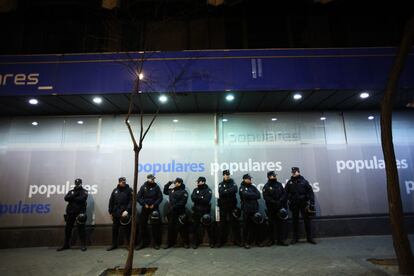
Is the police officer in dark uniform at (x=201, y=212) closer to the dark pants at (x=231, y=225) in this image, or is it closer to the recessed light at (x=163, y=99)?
the dark pants at (x=231, y=225)

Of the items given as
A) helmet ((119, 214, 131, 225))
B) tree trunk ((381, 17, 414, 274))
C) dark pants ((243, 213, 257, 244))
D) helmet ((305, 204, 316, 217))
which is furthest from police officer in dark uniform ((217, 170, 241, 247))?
tree trunk ((381, 17, 414, 274))

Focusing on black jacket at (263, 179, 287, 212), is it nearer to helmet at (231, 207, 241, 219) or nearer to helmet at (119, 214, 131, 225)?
helmet at (231, 207, 241, 219)

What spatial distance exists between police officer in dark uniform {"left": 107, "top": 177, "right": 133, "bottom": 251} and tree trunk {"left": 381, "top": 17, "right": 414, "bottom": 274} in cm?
674

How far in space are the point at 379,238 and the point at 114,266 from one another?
798 cm

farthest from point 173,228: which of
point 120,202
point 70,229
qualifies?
point 70,229

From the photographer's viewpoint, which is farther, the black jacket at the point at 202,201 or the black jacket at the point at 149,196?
the black jacket at the point at 149,196

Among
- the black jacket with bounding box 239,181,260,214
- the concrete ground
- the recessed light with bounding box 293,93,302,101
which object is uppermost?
the recessed light with bounding box 293,93,302,101

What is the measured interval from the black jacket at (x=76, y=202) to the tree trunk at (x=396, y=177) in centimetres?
822

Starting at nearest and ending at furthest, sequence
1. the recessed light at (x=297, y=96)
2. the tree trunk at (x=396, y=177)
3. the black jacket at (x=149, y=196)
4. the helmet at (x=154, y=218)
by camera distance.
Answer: the tree trunk at (x=396, y=177), the helmet at (x=154, y=218), the black jacket at (x=149, y=196), the recessed light at (x=297, y=96)

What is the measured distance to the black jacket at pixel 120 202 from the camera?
27.5 ft

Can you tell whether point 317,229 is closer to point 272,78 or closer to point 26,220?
point 272,78

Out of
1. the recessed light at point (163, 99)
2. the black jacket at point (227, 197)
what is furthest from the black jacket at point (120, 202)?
the recessed light at point (163, 99)

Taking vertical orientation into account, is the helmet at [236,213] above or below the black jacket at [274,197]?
below

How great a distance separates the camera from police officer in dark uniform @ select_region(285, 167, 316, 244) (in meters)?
8.40
